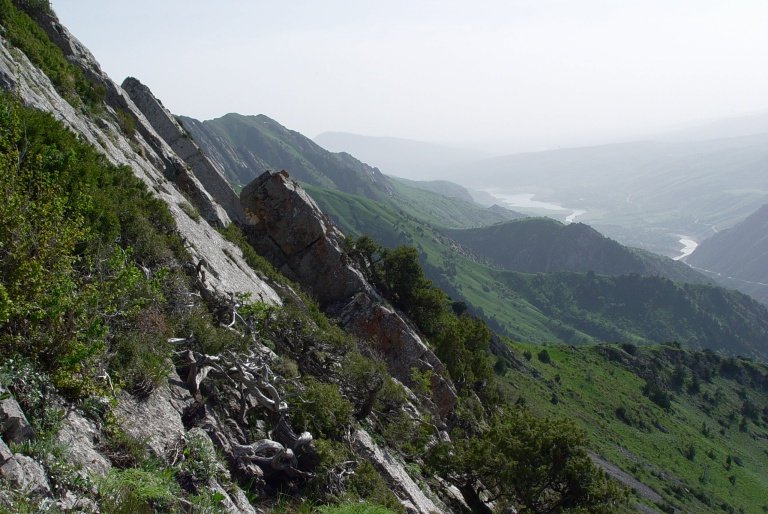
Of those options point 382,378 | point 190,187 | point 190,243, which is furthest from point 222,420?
point 190,187

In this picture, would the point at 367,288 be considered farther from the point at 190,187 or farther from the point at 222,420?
the point at 222,420

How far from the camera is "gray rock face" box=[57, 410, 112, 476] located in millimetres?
7000

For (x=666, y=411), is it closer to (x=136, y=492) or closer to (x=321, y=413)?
(x=321, y=413)

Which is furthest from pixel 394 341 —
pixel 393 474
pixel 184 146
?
pixel 184 146

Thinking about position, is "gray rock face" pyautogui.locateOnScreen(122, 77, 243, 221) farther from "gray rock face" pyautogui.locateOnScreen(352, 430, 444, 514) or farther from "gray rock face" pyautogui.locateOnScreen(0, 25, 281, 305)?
"gray rock face" pyautogui.locateOnScreen(352, 430, 444, 514)

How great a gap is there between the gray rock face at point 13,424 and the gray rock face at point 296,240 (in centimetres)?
2914

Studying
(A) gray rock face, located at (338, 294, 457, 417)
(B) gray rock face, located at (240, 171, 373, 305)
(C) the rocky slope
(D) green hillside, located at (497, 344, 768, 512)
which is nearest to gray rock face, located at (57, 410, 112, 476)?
(C) the rocky slope

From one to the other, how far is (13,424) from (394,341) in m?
27.6

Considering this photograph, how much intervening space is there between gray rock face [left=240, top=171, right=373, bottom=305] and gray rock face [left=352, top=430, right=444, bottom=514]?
2252 cm

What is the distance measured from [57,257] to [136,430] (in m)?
2.99

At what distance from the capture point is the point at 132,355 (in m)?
9.38

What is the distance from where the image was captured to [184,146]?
1599 inches

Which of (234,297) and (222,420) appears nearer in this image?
(222,420)

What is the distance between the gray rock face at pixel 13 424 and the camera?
6410 mm
